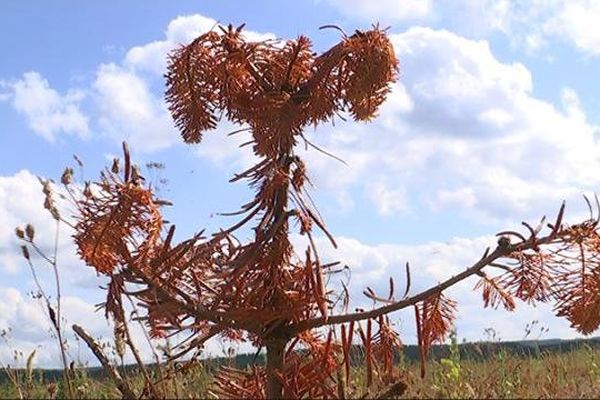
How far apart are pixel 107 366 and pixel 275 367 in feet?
2.25

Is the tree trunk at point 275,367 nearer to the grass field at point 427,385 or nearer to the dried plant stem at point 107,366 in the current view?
the grass field at point 427,385

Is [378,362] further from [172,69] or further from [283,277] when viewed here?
[172,69]

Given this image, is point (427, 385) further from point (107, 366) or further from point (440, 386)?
point (107, 366)

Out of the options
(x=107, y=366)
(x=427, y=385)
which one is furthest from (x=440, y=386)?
(x=107, y=366)

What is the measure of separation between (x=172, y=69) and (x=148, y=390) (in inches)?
50.1

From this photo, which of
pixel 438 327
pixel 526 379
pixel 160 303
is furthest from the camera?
pixel 526 379

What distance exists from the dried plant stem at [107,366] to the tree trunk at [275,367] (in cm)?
53

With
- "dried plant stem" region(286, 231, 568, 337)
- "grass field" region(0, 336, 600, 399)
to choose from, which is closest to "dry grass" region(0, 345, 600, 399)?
"grass field" region(0, 336, 600, 399)

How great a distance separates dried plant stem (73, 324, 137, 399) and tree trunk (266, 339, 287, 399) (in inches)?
20.9

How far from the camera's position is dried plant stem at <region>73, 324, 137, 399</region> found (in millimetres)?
3936

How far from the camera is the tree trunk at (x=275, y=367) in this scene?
3943 millimetres

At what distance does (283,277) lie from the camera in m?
3.82

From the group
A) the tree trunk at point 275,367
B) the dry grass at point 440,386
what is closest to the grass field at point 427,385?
the dry grass at point 440,386

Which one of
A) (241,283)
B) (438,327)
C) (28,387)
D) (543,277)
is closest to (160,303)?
(241,283)
